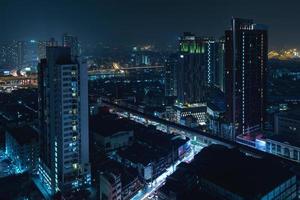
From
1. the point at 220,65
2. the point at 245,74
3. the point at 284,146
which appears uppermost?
the point at 220,65

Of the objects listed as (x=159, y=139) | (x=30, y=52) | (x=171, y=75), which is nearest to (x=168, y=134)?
(x=159, y=139)

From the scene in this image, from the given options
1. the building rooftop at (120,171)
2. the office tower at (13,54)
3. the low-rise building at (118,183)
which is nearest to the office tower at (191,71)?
the building rooftop at (120,171)

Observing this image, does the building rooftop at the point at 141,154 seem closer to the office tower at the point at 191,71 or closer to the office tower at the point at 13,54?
the office tower at the point at 191,71

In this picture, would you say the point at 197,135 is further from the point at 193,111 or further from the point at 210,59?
the point at 210,59

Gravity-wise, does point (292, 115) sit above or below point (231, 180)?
above

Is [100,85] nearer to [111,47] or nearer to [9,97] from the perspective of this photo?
[9,97]

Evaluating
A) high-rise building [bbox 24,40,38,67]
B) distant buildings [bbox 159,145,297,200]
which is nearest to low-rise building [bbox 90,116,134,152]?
distant buildings [bbox 159,145,297,200]

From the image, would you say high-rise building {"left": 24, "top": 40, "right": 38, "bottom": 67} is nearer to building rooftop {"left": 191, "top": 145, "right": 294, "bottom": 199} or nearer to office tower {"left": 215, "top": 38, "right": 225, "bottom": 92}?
office tower {"left": 215, "top": 38, "right": 225, "bottom": 92}

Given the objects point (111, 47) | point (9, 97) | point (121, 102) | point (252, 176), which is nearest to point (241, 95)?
point (252, 176)
